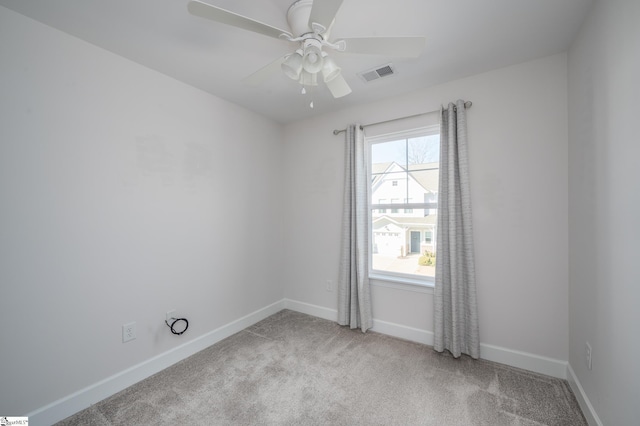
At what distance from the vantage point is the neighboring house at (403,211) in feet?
8.92

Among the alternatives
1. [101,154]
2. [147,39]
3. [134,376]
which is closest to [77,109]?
[101,154]

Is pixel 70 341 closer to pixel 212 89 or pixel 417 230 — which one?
pixel 212 89

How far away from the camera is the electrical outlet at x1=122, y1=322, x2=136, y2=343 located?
6.70 ft

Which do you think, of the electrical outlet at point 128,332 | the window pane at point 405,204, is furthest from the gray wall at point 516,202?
the electrical outlet at point 128,332

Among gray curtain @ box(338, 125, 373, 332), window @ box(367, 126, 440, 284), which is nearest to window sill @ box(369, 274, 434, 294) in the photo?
window @ box(367, 126, 440, 284)

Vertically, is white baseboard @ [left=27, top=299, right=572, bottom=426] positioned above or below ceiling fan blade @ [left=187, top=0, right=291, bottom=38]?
below

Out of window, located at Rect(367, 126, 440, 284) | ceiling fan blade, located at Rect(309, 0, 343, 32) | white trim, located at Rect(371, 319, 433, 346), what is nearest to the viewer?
ceiling fan blade, located at Rect(309, 0, 343, 32)

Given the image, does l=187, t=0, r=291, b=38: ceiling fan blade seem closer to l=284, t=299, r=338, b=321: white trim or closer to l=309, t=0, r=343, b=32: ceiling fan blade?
l=309, t=0, r=343, b=32: ceiling fan blade

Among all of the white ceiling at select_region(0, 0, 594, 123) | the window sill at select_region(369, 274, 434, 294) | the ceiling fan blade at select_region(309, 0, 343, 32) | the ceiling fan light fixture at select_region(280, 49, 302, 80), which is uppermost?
the white ceiling at select_region(0, 0, 594, 123)

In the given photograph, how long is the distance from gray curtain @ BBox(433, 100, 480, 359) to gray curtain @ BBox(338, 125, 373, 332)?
2.48 feet

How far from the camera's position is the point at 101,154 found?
1.94 meters

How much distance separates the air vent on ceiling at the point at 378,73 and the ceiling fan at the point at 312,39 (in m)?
0.72

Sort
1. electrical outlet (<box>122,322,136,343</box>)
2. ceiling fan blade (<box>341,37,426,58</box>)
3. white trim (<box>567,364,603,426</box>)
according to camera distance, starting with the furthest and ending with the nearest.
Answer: electrical outlet (<box>122,322,136,343</box>) < white trim (<box>567,364,603,426</box>) < ceiling fan blade (<box>341,37,426,58</box>)

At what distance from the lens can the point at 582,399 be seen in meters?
1.70
